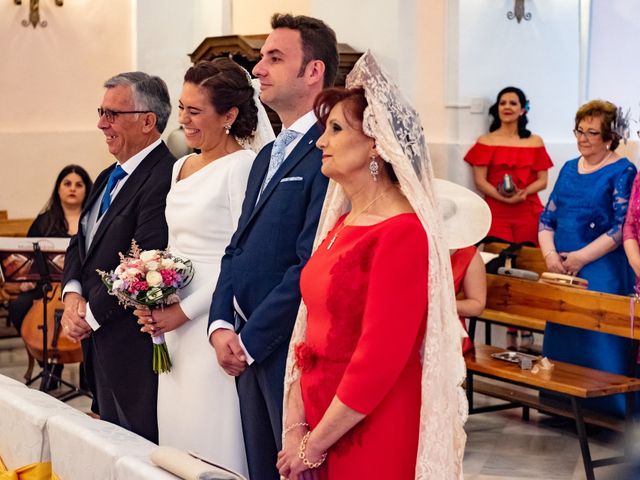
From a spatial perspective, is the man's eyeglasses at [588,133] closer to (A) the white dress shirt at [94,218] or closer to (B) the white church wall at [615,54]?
(A) the white dress shirt at [94,218]

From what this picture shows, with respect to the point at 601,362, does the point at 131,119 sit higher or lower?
higher

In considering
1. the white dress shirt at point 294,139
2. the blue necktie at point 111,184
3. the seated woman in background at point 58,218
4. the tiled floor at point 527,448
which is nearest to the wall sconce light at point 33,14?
the seated woman in background at point 58,218

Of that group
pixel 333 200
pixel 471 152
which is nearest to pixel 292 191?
pixel 333 200

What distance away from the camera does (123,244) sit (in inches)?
155

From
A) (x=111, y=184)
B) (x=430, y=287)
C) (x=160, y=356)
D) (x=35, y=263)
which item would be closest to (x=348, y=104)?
(x=430, y=287)

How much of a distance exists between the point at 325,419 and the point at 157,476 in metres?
0.46

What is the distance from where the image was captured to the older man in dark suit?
3.90 meters

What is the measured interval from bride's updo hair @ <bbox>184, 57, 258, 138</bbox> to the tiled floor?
2288mm

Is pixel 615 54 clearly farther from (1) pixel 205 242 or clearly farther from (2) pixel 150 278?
(2) pixel 150 278

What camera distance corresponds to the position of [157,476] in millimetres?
2436

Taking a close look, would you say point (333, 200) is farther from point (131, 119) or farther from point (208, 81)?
point (131, 119)

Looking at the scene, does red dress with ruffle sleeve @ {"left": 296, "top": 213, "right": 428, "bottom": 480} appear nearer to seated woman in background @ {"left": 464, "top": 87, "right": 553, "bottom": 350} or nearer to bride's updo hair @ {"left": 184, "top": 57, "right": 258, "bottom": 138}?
bride's updo hair @ {"left": 184, "top": 57, "right": 258, "bottom": 138}

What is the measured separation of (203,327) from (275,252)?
50cm

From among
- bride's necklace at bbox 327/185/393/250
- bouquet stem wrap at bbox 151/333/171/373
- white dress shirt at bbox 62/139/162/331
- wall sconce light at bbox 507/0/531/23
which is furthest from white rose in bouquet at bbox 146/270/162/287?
wall sconce light at bbox 507/0/531/23
